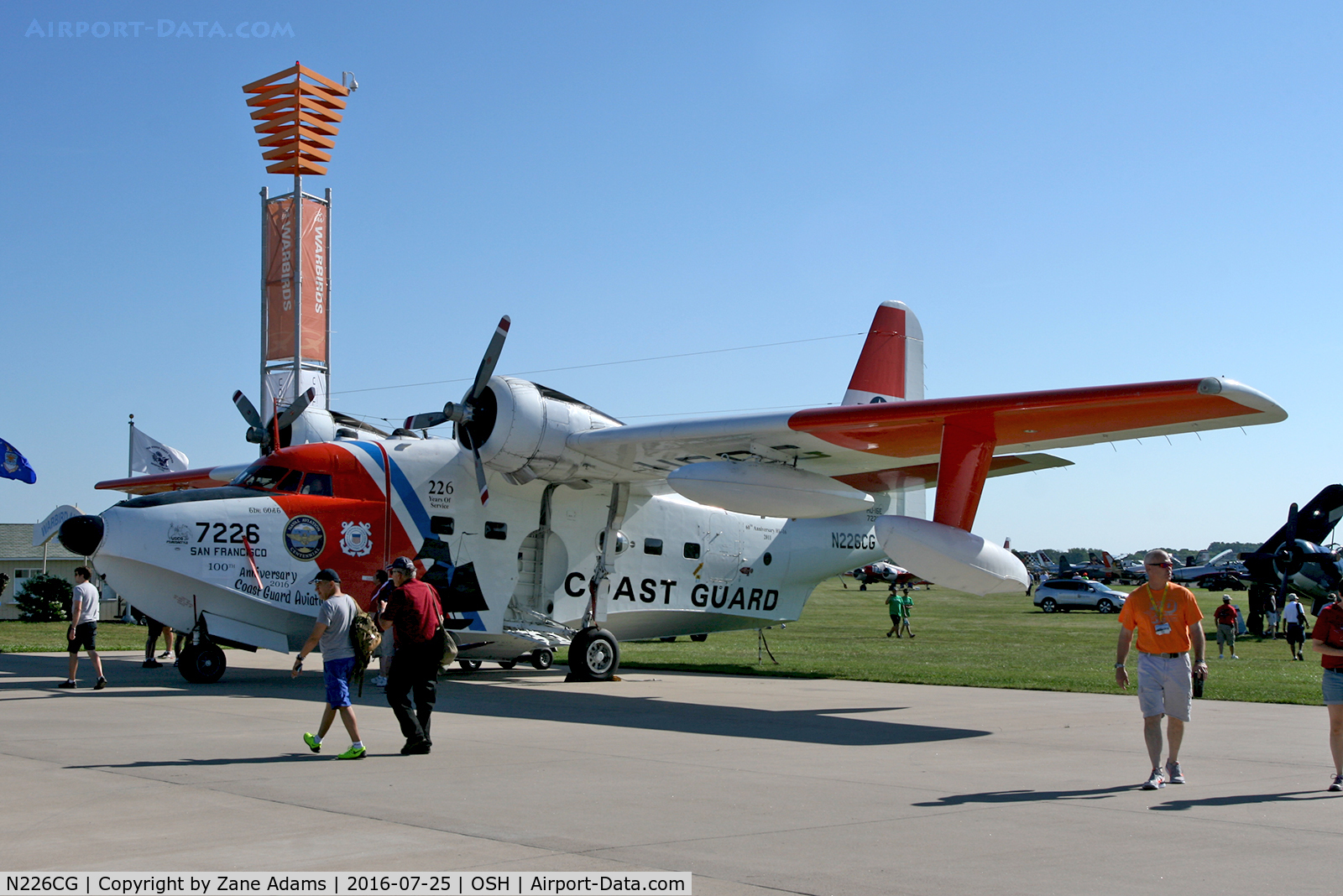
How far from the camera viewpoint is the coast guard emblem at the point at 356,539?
15.8m

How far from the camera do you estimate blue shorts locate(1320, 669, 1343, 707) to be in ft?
26.3

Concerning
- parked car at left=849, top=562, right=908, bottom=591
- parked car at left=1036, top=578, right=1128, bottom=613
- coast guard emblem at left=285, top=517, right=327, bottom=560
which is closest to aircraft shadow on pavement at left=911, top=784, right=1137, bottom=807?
coast guard emblem at left=285, top=517, right=327, bottom=560

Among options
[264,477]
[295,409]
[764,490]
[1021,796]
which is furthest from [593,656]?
[1021,796]

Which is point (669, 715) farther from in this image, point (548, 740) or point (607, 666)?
point (607, 666)

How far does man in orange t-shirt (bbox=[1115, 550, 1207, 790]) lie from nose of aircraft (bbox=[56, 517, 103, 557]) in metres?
12.2

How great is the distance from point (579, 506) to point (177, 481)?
874cm

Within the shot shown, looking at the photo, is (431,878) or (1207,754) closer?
(431,878)

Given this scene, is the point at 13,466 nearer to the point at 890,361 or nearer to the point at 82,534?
the point at 82,534

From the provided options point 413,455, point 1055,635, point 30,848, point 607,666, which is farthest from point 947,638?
point 30,848

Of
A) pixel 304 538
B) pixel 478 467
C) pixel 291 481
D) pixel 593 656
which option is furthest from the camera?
pixel 593 656

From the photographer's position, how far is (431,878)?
5.32 m

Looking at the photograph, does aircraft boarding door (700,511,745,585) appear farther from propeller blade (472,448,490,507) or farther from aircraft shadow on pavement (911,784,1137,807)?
aircraft shadow on pavement (911,784,1137,807)

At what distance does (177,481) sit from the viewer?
2184cm

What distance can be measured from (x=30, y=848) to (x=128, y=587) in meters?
9.93
